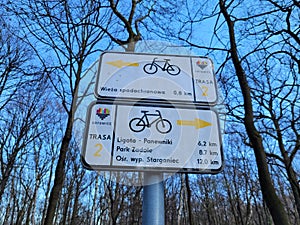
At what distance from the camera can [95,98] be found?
2.56 ft

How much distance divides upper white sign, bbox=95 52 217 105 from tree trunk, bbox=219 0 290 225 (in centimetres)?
293

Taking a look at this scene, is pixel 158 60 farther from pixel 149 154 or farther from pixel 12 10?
pixel 12 10

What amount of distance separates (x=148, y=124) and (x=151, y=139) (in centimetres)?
5

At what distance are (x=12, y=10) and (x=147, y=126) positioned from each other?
14.5 ft

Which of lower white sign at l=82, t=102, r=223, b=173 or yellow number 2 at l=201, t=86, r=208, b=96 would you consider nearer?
lower white sign at l=82, t=102, r=223, b=173

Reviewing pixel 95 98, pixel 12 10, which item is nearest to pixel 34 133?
pixel 12 10

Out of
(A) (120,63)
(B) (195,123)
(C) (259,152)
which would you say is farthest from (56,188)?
(B) (195,123)

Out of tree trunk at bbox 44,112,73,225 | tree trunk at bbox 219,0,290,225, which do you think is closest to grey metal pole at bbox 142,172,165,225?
tree trunk at bbox 219,0,290,225

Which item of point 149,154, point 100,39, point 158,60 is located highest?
point 100,39

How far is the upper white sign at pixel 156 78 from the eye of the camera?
2.60ft

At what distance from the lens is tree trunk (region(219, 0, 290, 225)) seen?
3074 millimetres

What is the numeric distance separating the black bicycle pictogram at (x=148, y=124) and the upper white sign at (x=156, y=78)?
71mm

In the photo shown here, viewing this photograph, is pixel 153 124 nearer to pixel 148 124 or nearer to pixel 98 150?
pixel 148 124

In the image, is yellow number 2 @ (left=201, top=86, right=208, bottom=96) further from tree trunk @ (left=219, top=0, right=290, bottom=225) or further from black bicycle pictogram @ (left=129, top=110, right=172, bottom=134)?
tree trunk @ (left=219, top=0, right=290, bottom=225)
